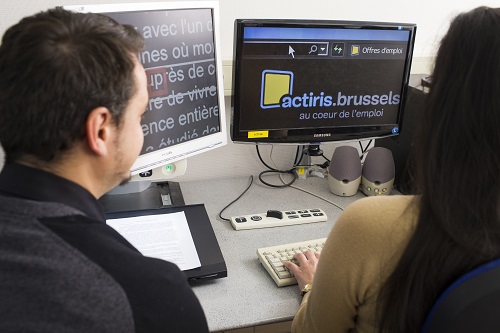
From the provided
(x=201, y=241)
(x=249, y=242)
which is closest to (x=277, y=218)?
(x=249, y=242)

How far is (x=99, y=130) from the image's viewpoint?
31.0 inches

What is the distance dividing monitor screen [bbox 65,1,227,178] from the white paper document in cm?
14

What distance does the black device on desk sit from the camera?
1.18 meters

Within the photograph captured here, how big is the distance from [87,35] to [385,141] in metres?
1.25

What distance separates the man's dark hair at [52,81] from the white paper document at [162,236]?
19.6 inches

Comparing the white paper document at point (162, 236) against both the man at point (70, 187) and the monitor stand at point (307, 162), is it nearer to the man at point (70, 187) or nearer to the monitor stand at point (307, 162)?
the man at point (70, 187)

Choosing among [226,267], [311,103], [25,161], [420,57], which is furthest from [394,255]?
[420,57]

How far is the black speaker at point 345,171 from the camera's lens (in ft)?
5.30

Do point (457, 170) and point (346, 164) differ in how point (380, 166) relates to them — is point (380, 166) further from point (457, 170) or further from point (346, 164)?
point (457, 170)

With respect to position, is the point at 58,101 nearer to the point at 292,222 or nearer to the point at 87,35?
the point at 87,35

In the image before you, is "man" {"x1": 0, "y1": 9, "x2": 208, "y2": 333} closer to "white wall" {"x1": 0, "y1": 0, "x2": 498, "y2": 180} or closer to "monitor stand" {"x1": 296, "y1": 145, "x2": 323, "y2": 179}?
"white wall" {"x1": 0, "y1": 0, "x2": 498, "y2": 180}

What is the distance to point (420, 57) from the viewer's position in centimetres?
184

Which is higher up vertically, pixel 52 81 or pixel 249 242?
pixel 52 81

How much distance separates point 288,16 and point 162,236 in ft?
2.73
